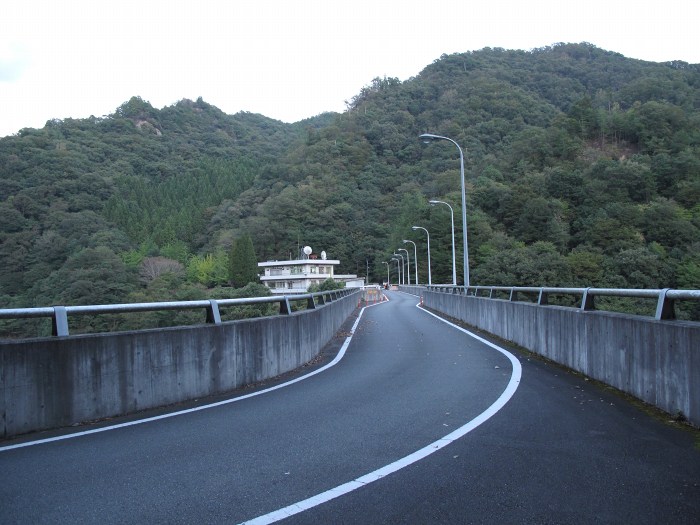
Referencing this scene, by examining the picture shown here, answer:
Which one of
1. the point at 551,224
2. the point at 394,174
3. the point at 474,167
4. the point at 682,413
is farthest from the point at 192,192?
the point at 682,413

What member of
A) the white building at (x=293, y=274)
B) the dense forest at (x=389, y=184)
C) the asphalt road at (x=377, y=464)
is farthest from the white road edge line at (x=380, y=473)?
the white building at (x=293, y=274)

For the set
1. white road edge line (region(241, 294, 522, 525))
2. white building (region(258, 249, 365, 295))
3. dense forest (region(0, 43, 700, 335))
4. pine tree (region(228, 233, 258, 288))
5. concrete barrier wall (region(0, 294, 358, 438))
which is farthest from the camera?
white building (region(258, 249, 365, 295))

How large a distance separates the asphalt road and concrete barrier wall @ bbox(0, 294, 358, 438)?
1.18 feet

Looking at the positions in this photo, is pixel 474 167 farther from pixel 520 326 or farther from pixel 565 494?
pixel 565 494

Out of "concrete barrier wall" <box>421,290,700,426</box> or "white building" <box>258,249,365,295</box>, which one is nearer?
"concrete barrier wall" <box>421,290,700,426</box>

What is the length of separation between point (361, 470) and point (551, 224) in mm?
94358

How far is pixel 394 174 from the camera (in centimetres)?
15688

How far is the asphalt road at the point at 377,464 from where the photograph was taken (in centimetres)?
397

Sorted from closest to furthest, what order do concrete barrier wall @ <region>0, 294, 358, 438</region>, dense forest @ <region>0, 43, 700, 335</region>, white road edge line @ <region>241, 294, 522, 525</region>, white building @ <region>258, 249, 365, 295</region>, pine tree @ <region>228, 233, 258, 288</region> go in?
1. white road edge line @ <region>241, 294, 522, 525</region>
2. concrete barrier wall @ <region>0, 294, 358, 438</region>
3. dense forest @ <region>0, 43, 700, 335</region>
4. pine tree @ <region>228, 233, 258, 288</region>
5. white building @ <region>258, 249, 365, 295</region>

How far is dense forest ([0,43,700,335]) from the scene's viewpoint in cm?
6869

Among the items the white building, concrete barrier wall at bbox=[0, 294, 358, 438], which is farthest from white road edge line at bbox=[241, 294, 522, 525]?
the white building

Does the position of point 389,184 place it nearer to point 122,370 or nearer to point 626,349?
point 626,349

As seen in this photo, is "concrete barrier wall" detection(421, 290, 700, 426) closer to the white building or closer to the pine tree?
the pine tree

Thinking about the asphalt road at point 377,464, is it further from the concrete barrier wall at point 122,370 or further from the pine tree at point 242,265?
the pine tree at point 242,265
